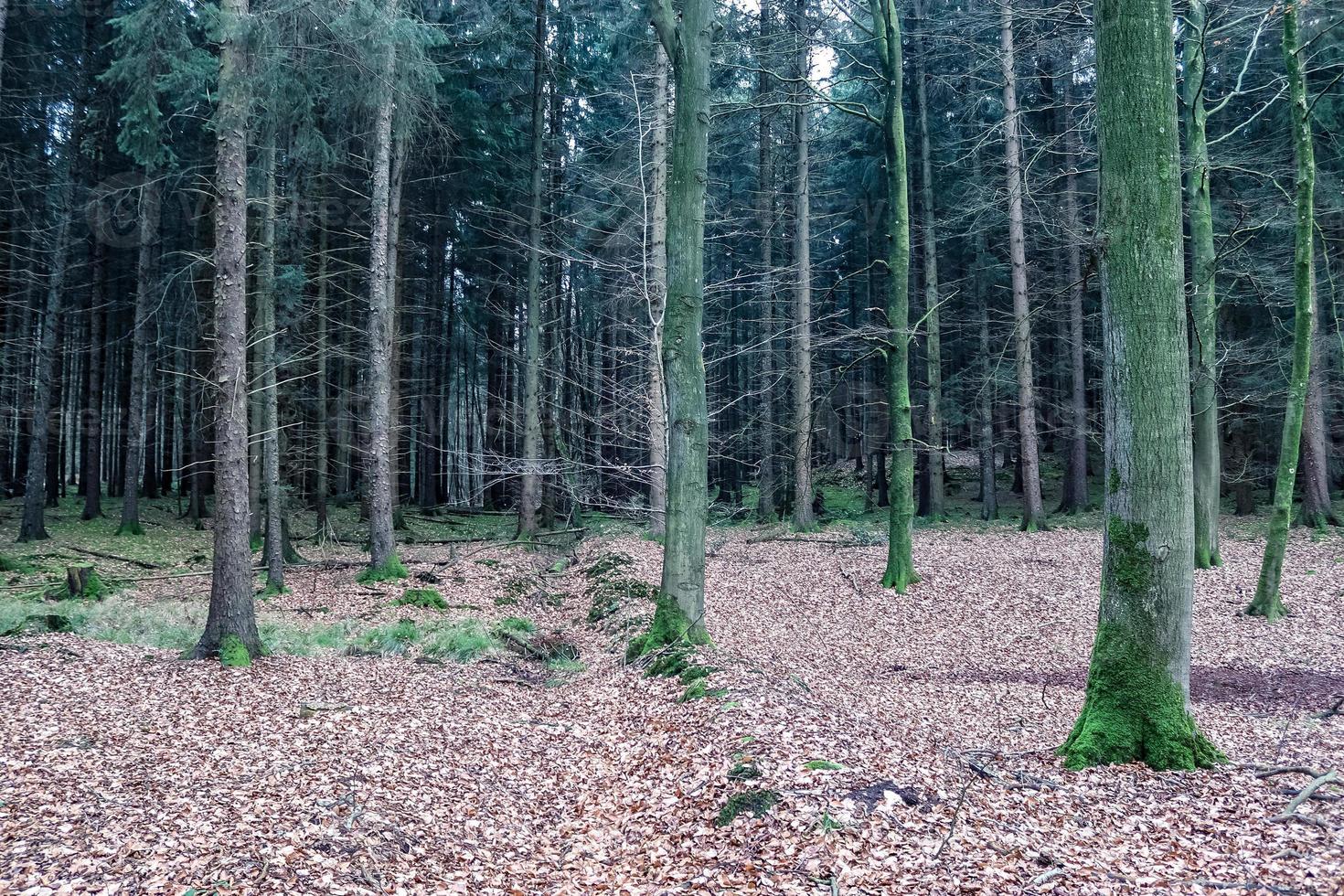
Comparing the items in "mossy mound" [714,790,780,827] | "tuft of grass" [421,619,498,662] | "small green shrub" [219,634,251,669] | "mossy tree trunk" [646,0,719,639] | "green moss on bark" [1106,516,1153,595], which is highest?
"mossy tree trunk" [646,0,719,639]

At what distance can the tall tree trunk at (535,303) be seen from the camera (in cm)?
1912

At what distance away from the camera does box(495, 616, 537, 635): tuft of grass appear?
439 inches

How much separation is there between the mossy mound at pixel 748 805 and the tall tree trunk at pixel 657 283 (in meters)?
8.79

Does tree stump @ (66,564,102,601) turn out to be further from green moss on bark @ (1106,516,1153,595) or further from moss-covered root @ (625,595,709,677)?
green moss on bark @ (1106,516,1153,595)

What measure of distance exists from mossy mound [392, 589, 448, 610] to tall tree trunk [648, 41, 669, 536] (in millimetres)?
3829

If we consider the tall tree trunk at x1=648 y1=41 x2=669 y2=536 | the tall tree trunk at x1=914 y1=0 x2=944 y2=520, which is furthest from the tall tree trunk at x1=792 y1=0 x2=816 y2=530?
the tall tree trunk at x1=648 y1=41 x2=669 y2=536

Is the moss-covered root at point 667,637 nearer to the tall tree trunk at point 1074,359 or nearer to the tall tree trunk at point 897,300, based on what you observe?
the tall tree trunk at point 897,300

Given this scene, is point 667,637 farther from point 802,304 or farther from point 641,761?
point 802,304

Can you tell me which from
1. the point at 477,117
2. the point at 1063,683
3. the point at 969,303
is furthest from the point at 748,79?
the point at 1063,683

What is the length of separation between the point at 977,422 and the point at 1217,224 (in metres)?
11.5

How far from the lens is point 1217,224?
2080cm

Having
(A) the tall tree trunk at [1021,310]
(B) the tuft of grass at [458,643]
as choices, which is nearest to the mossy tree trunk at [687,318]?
(B) the tuft of grass at [458,643]

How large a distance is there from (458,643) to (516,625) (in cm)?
125

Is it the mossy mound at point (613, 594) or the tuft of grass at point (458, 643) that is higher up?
the mossy mound at point (613, 594)
